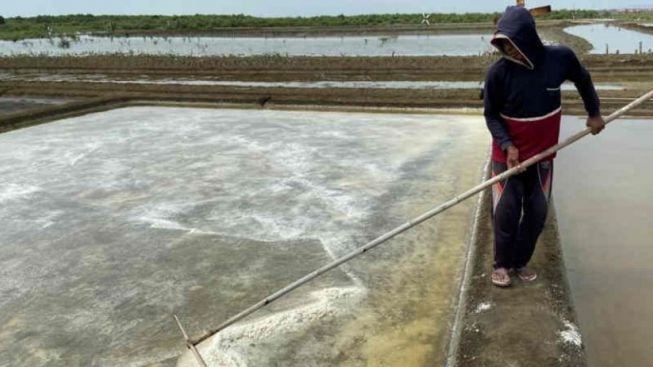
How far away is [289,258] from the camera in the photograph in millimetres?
3549

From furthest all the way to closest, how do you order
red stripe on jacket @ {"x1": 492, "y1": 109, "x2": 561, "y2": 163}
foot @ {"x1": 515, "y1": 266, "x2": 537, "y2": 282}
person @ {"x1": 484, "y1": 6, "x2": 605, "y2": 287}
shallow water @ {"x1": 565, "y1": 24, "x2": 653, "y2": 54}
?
shallow water @ {"x1": 565, "y1": 24, "x2": 653, "y2": 54}
foot @ {"x1": 515, "y1": 266, "x2": 537, "y2": 282}
red stripe on jacket @ {"x1": 492, "y1": 109, "x2": 561, "y2": 163}
person @ {"x1": 484, "y1": 6, "x2": 605, "y2": 287}

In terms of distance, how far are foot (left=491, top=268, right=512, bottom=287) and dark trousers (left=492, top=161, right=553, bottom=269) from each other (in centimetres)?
9

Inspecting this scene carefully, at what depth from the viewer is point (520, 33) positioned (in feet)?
7.59

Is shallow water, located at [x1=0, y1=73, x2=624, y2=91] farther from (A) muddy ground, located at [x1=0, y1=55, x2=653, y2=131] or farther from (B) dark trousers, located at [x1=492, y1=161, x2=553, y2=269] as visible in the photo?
(B) dark trousers, located at [x1=492, y1=161, x2=553, y2=269]

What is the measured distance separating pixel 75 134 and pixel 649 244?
6.65 meters

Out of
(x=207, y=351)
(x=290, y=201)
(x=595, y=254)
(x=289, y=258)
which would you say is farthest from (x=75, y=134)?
(x=595, y=254)

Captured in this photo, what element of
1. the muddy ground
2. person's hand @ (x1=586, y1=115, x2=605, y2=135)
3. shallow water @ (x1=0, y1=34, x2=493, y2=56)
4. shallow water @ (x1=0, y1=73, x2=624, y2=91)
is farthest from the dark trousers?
shallow water @ (x1=0, y1=34, x2=493, y2=56)

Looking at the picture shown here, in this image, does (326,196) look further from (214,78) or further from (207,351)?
(214,78)

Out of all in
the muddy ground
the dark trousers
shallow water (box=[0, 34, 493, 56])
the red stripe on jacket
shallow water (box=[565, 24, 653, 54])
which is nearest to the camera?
the red stripe on jacket

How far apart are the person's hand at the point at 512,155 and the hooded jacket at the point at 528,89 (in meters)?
0.03

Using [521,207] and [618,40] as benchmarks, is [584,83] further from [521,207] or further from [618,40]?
[618,40]

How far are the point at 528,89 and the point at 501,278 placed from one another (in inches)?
36.5

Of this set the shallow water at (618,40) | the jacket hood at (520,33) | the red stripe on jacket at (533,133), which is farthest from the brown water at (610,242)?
the shallow water at (618,40)

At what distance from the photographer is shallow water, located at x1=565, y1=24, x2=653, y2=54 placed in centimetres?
1792
